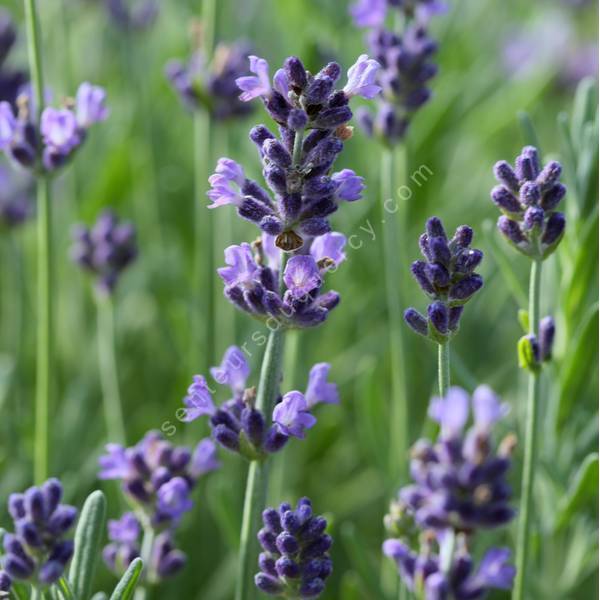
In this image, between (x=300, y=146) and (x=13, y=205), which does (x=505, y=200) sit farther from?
(x=13, y=205)

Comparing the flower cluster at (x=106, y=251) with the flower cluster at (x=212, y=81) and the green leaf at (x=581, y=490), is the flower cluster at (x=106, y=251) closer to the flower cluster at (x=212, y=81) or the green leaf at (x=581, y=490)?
the flower cluster at (x=212, y=81)

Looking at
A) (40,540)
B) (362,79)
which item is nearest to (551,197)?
(362,79)

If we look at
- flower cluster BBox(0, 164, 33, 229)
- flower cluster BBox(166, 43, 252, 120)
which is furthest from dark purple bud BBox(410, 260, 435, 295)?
flower cluster BBox(0, 164, 33, 229)

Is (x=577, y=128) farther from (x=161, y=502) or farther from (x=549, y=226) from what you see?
(x=161, y=502)

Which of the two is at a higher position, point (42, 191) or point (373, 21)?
point (373, 21)

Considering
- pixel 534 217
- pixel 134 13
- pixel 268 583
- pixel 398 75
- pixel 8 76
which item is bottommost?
pixel 268 583

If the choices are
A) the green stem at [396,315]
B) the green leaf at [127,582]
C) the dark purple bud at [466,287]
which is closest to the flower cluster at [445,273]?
the dark purple bud at [466,287]

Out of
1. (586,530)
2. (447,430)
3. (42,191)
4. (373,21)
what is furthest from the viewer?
(373,21)

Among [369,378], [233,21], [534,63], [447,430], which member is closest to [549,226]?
[447,430]
